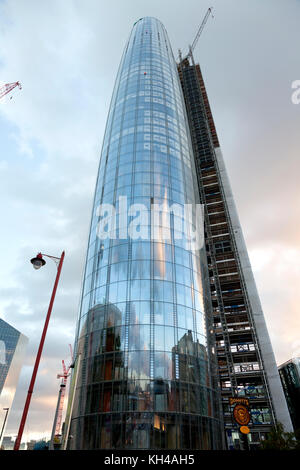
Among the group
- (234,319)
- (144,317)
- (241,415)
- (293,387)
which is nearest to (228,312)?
(234,319)

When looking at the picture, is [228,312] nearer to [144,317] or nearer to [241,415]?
[144,317]

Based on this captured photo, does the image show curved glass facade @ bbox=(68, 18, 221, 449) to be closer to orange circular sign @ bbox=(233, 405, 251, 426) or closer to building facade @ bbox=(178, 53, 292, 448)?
orange circular sign @ bbox=(233, 405, 251, 426)

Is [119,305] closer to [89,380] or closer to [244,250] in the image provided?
[89,380]

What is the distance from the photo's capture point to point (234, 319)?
210ft

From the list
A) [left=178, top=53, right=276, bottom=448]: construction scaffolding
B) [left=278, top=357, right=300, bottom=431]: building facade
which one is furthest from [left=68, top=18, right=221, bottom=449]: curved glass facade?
[left=278, top=357, right=300, bottom=431]: building facade

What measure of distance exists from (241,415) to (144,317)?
20568 mm

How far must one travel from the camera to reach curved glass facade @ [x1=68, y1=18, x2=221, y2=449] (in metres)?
30.8

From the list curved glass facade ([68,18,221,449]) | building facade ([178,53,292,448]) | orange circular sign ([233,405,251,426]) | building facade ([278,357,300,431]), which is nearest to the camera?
orange circular sign ([233,405,251,426])

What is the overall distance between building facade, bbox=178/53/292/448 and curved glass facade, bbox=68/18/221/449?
72.1 ft

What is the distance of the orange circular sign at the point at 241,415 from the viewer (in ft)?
51.6
